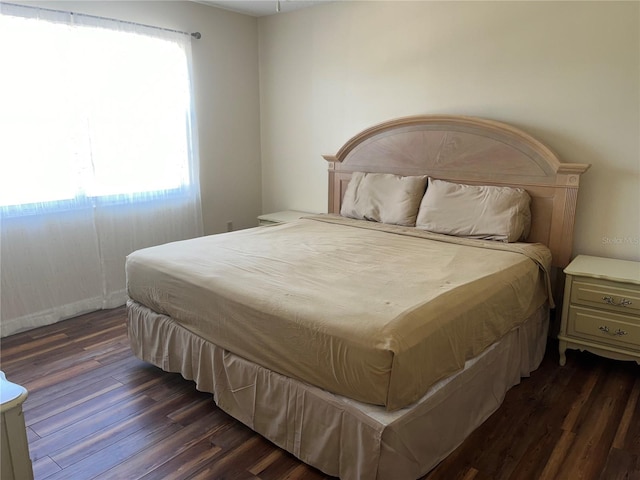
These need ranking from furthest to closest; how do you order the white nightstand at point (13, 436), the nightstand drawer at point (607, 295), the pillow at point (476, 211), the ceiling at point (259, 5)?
the ceiling at point (259, 5) < the pillow at point (476, 211) < the nightstand drawer at point (607, 295) < the white nightstand at point (13, 436)

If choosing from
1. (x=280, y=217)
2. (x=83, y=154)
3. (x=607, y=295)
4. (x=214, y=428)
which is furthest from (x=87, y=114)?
(x=607, y=295)

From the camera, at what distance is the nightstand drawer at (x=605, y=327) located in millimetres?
2461

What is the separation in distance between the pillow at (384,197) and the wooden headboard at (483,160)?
13 cm

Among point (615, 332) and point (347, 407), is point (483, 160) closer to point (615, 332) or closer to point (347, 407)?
point (615, 332)

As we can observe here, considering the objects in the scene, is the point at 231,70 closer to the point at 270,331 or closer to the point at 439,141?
the point at 439,141

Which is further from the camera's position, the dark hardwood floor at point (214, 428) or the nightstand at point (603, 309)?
the nightstand at point (603, 309)

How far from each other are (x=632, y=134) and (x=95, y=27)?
372cm

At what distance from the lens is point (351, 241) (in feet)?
9.57

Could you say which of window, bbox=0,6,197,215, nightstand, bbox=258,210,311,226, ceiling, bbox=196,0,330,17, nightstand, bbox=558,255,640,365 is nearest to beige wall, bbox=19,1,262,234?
ceiling, bbox=196,0,330,17

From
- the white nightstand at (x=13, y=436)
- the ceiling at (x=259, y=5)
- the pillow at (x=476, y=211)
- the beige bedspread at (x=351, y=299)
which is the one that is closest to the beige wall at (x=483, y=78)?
the ceiling at (x=259, y=5)

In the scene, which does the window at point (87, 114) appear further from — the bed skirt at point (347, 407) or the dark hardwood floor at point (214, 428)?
the bed skirt at point (347, 407)

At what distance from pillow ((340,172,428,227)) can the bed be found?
1 centimetres

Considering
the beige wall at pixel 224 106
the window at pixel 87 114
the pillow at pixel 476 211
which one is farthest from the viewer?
the beige wall at pixel 224 106

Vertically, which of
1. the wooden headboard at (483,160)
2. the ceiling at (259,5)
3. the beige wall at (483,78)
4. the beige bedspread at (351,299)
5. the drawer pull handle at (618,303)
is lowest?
the drawer pull handle at (618,303)
